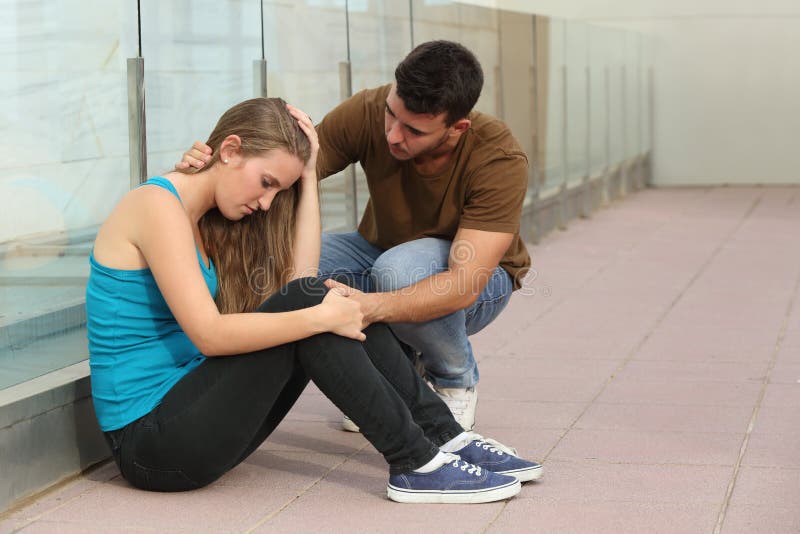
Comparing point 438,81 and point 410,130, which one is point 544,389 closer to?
point 410,130

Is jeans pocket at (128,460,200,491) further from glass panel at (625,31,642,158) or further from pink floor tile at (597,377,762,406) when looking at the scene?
glass panel at (625,31,642,158)

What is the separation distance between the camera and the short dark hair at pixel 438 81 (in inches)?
155

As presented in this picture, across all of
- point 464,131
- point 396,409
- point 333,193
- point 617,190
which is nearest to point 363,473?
point 396,409

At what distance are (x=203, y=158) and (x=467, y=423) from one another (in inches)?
51.1

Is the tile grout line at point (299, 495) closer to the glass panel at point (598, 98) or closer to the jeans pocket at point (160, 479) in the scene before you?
the jeans pocket at point (160, 479)

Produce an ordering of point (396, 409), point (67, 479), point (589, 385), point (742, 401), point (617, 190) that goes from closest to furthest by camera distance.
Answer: point (396, 409)
point (67, 479)
point (742, 401)
point (589, 385)
point (617, 190)

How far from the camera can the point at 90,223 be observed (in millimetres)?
4176

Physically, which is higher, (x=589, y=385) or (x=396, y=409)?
(x=396, y=409)

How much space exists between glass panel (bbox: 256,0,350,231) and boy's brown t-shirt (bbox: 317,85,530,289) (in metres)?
1.51

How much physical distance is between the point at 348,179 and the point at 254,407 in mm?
3523

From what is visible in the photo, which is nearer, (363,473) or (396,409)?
(396,409)

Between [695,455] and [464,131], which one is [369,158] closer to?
[464,131]

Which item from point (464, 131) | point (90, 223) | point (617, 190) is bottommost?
point (617, 190)

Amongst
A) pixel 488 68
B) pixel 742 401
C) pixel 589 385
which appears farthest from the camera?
pixel 488 68
